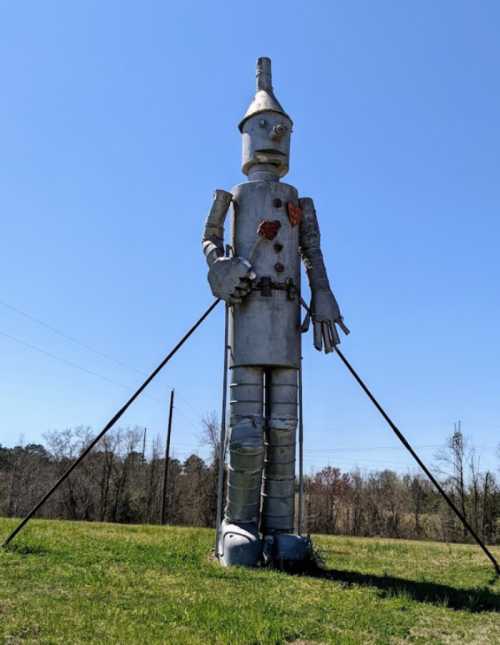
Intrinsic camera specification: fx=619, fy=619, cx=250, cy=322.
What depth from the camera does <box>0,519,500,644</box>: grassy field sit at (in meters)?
3.79

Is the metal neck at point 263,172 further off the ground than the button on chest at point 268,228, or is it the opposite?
the metal neck at point 263,172

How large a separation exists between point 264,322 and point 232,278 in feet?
1.97

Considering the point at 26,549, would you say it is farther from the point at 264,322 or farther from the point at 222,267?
the point at 222,267

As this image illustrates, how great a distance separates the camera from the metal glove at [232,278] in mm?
6742

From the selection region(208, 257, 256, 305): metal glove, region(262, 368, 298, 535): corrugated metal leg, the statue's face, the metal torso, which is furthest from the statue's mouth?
region(262, 368, 298, 535): corrugated metal leg

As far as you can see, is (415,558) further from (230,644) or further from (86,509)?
(86,509)

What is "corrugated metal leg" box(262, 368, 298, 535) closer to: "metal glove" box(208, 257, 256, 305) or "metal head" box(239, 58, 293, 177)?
"metal glove" box(208, 257, 256, 305)

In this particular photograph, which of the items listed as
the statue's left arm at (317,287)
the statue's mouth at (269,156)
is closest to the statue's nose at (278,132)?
the statue's mouth at (269,156)

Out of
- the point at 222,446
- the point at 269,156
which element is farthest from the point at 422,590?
the point at 269,156

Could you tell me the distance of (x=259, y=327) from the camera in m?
6.84

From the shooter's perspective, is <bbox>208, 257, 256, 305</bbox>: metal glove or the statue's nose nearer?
<bbox>208, 257, 256, 305</bbox>: metal glove

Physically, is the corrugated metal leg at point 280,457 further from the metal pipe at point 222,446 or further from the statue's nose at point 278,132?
the statue's nose at point 278,132

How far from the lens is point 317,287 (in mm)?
7367

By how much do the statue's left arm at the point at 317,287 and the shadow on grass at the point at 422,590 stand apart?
2411mm
